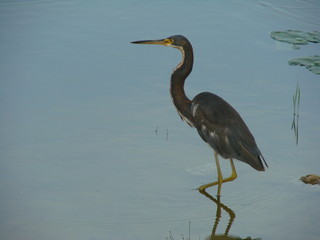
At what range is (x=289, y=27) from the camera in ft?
41.2

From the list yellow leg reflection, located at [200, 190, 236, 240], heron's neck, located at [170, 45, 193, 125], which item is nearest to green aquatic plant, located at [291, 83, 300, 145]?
heron's neck, located at [170, 45, 193, 125]

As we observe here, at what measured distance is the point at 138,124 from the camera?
29.0ft

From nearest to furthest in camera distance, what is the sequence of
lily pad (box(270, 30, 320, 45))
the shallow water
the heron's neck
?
1. the shallow water
2. the heron's neck
3. lily pad (box(270, 30, 320, 45))

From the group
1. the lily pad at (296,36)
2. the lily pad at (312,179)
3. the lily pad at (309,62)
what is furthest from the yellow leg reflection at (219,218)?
the lily pad at (296,36)

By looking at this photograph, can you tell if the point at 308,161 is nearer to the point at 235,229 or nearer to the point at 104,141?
the point at 235,229

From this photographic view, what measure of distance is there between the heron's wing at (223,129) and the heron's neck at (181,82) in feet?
0.88

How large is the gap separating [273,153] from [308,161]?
15.6 inches

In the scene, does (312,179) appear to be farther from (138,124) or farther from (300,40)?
(300,40)

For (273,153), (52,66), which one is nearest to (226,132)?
(273,153)

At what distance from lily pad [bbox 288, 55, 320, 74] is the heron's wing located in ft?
8.85

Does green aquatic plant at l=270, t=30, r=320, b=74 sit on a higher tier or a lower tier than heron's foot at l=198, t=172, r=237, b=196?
higher

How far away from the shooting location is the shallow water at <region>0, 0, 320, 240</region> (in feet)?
22.9

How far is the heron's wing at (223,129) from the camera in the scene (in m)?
7.54

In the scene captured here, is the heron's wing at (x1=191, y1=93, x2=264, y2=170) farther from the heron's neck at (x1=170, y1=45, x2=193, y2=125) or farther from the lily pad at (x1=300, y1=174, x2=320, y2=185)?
the lily pad at (x1=300, y1=174, x2=320, y2=185)
